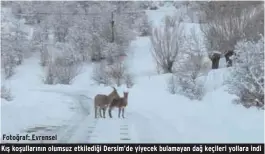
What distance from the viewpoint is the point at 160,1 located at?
10675 cm

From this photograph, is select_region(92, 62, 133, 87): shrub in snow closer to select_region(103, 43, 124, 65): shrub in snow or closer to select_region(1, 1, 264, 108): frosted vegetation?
select_region(1, 1, 264, 108): frosted vegetation

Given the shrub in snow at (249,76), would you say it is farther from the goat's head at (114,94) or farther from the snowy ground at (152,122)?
the goat's head at (114,94)

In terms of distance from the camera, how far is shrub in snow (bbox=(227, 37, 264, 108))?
45.0 ft

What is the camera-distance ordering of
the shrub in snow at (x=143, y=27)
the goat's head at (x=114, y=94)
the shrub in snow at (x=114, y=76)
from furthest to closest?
1. the shrub in snow at (x=143, y=27)
2. the shrub in snow at (x=114, y=76)
3. the goat's head at (x=114, y=94)

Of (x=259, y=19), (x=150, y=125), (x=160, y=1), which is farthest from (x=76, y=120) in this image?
(x=160, y=1)

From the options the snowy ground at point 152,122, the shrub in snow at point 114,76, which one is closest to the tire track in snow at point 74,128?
the snowy ground at point 152,122

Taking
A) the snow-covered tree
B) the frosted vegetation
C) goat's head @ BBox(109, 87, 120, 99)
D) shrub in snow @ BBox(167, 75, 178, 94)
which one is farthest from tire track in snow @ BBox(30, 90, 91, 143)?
the snow-covered tree

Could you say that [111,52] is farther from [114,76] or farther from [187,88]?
[187,88]

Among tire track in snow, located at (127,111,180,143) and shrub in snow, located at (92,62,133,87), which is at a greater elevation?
tire track in snow, located at (127,111,180,143)
